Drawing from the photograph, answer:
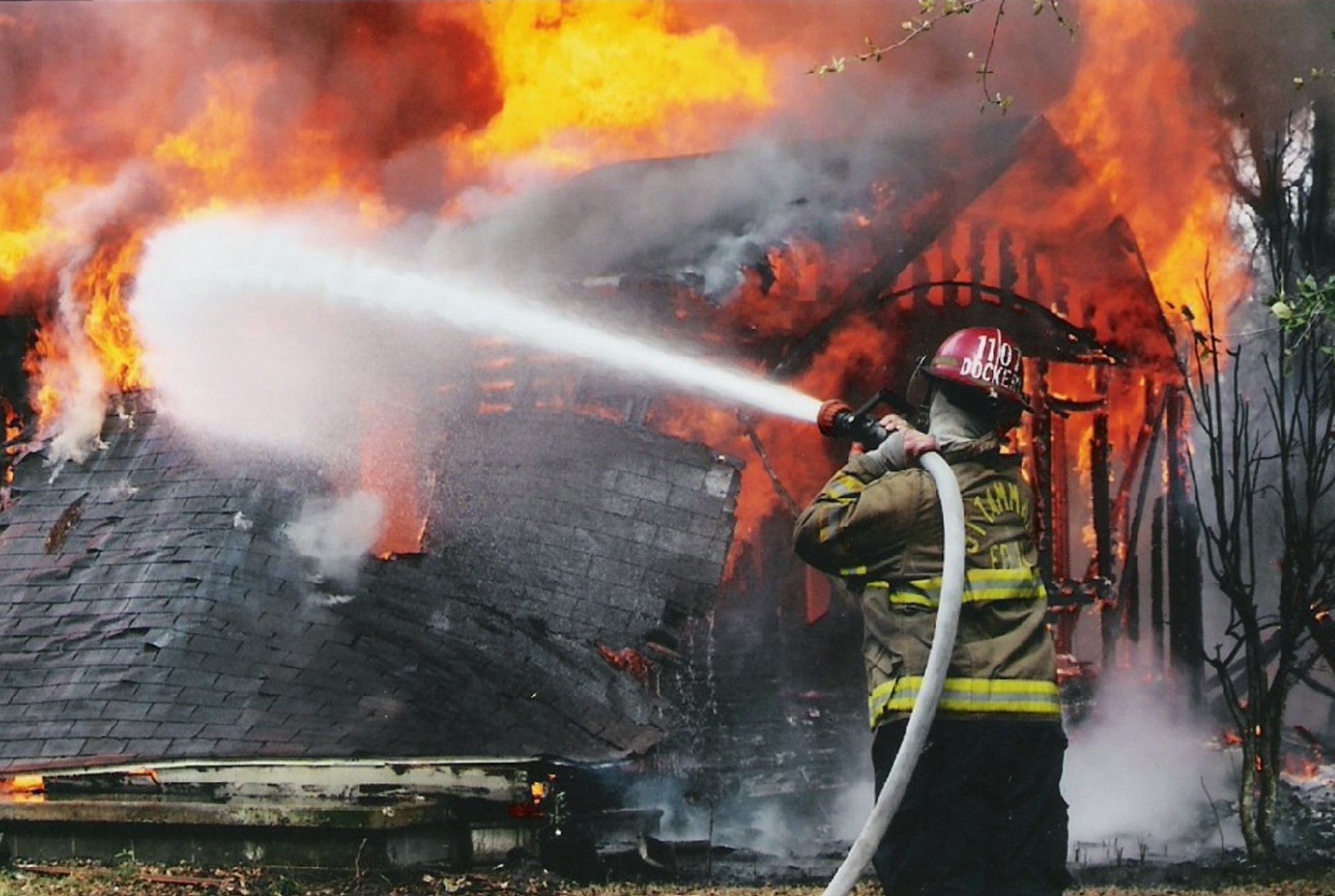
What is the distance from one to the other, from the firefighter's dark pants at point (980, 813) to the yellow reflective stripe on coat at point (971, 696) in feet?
0.13

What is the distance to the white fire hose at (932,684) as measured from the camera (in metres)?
4.11

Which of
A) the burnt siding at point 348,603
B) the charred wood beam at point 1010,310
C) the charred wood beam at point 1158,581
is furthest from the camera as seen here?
the charred wood beam at point 1158,581

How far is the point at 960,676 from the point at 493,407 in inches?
220

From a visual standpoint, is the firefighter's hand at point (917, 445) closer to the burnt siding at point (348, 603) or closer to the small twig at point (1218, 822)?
the burnt siding at point (348, 603)

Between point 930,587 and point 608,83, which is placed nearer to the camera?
point 930,587

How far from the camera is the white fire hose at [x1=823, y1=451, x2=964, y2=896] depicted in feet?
13.5

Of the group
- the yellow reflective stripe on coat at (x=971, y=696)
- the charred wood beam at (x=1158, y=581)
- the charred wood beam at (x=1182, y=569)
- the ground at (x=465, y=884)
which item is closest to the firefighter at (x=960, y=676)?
the yellow reflective stripe on coat at (x=971, y=696)

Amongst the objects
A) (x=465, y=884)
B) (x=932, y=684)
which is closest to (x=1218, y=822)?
(x=465, y=884)

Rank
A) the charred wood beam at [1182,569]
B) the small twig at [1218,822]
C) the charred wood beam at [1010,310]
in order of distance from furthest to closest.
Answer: the charred wood beam at [1182,569]
the charred wood beam at [1010,310]
the small twig at [1218,822]

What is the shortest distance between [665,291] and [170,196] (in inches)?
142

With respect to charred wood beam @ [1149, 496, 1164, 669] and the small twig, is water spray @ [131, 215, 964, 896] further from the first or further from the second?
charred wood beam @ [1149, 496, 1164, 669]

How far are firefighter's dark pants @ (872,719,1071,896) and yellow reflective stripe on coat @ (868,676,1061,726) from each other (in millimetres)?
41

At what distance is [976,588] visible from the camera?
4.34 meters

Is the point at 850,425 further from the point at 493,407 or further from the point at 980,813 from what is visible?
the point at 493,407
